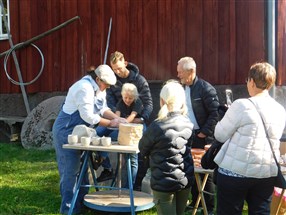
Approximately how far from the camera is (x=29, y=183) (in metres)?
6.18

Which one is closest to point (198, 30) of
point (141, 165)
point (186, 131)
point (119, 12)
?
point (119, 12)

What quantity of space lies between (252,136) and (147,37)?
547cm

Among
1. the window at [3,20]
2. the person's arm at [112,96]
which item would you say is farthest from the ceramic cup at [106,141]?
the window at [3,20]

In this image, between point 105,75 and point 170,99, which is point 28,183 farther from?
point 170,99

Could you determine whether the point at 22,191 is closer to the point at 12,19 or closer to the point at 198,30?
the point at 198,30

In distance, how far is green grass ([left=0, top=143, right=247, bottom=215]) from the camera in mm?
5148

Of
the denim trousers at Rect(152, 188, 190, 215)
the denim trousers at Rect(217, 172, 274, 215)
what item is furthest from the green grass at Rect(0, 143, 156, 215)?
the denim trousers at Rect(217, 172, 274, 215)

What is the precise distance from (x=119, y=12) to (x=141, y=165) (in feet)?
13.2

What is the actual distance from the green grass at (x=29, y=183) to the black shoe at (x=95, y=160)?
0.52 metres

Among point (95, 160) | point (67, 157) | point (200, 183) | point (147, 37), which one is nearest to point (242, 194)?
point (200, 183)

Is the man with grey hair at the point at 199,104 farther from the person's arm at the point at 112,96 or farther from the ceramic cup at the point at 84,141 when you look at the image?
the person's arm at the point at 112,96

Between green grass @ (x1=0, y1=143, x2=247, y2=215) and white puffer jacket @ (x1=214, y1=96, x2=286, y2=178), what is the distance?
1.83 meters

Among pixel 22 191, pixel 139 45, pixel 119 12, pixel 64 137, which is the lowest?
pixel 22 191

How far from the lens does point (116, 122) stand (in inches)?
193
